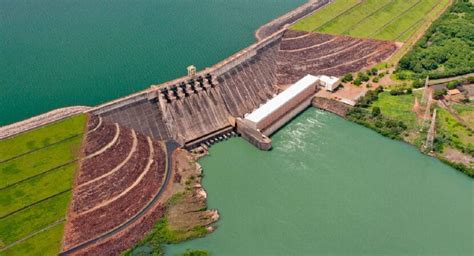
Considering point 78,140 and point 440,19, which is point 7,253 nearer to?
point 78,140

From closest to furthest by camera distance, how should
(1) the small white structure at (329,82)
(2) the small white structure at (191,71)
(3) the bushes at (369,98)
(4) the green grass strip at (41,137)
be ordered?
(4) the green grass strip at (41,137) → (2) the small white structure at (191,71) → (3) the bushes at (369,98) → (1) the small white structure at (329,82)

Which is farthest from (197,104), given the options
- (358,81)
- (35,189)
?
(358,81)

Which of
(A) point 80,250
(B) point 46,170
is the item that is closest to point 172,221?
(A) point 80,250

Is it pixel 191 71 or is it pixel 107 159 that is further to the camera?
pixel 191 71

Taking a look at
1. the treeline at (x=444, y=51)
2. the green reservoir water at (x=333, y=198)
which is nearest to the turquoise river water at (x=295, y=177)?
the green reservoir water at (x=333, y=198)

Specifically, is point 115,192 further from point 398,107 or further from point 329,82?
point 398,107

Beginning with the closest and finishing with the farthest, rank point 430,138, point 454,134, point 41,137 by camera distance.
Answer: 1. point 41,137
2. point 430,138
3. point 454,134

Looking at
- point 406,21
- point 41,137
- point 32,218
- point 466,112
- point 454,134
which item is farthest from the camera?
point 406,21

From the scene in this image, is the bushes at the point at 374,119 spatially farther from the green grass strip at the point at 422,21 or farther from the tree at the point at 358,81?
the green grass strip at the point at 422,21
